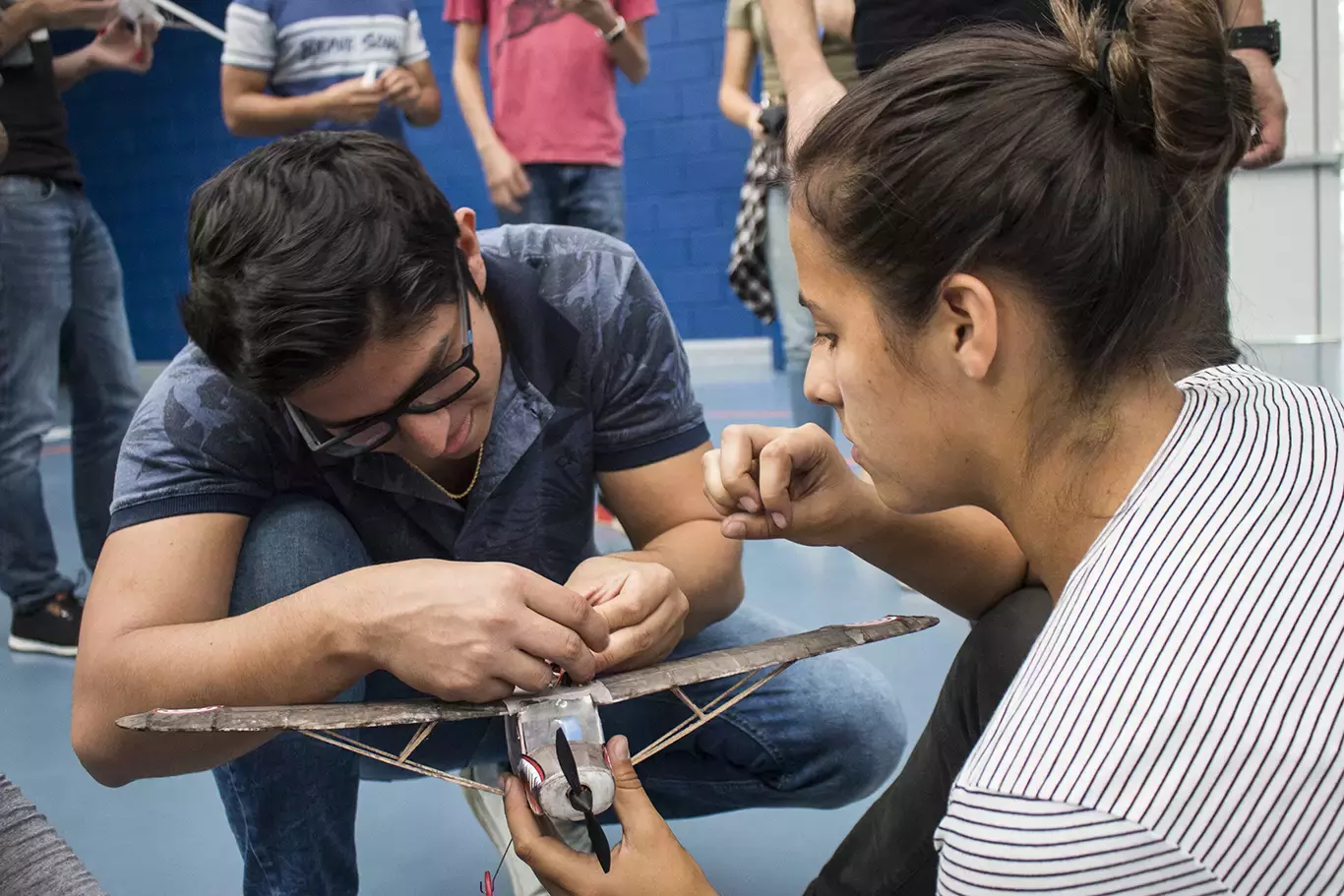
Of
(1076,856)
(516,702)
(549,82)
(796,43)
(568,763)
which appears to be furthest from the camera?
(549,82)

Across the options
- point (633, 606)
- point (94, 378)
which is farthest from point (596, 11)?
point (633, 606)

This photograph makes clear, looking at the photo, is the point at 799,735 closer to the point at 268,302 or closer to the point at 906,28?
the point at 268,302

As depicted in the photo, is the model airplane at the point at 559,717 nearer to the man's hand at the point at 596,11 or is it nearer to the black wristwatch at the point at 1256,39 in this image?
the black wristwatch at the point at 1256,39

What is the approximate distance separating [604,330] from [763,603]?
1.33 meters

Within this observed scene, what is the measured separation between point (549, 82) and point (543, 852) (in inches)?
93.2

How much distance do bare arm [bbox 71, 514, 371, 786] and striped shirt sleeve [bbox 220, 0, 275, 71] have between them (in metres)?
1.59

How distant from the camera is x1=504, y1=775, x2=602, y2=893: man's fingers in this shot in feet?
2.88

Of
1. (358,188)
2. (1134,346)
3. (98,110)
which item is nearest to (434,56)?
(98,110)

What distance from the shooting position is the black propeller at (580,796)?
0.84 metres

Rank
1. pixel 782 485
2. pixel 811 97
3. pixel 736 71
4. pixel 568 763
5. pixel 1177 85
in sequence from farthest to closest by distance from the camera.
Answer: pixel 736 71 → pixel 811 97 → pixel 782 485 → pixel 568 763 → pixel 1177 85

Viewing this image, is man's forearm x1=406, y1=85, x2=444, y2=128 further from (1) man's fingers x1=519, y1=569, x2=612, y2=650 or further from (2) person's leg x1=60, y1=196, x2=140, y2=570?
(1) man's fingers x1=519, y1=569, x2=612, y2=650

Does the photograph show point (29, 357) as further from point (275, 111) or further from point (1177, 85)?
point (1177, 85)

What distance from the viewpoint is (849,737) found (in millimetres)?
1382

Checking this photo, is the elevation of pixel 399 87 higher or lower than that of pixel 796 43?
lower
